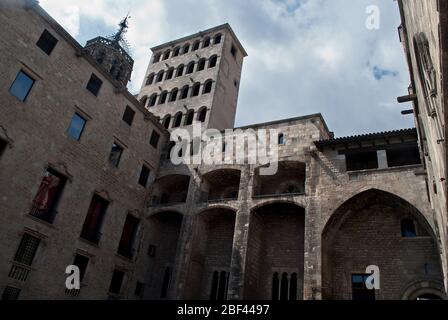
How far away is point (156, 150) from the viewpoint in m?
24.5

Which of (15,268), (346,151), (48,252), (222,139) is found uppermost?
(222,139)

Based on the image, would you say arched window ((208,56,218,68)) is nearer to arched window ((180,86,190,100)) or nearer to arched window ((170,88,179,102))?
arched window ((180,86,190,100))

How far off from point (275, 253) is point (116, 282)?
28.2 ft

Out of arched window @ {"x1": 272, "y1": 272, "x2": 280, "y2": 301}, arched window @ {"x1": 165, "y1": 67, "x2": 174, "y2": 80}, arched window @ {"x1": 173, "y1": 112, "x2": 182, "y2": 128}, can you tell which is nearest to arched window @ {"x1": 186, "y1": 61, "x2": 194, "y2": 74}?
arched window @ {"x1": 165, "y1": 67, "x2": 174, "y2": 80}

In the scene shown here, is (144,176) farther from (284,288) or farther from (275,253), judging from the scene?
(284,288)

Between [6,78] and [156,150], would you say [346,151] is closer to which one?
[156,150]

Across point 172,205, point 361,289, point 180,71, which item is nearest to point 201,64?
point 180,71

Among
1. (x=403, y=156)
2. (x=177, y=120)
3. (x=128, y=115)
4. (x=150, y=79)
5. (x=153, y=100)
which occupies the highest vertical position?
(x=150, y=79)

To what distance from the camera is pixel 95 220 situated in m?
19.1

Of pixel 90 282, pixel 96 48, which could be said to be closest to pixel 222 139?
pixel 90 282

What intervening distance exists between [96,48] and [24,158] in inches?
789

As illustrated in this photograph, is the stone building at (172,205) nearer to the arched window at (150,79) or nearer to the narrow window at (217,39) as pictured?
the arched window at (150,79)

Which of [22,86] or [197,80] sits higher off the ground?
[197,80]
